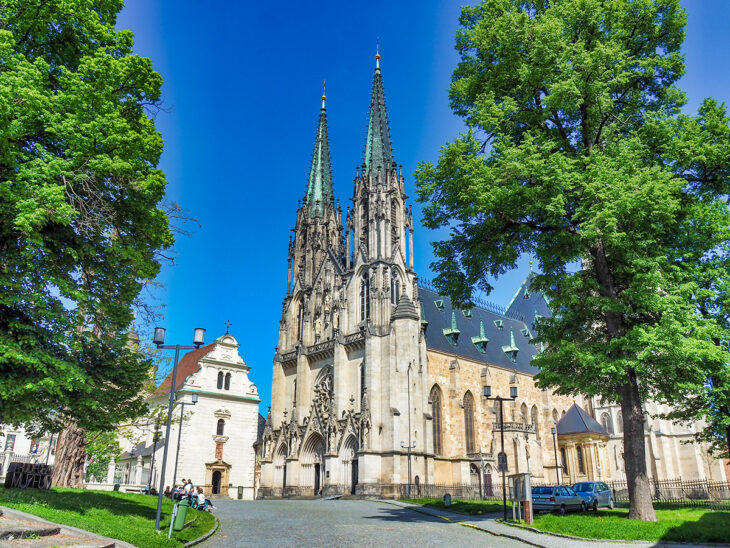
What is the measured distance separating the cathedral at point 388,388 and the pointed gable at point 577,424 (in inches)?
4.7

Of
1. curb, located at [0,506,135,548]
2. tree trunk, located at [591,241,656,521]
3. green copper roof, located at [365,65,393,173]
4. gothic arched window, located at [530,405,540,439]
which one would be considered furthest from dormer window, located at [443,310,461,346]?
curb, located at [0,506,135,548]

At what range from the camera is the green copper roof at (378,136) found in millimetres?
47375

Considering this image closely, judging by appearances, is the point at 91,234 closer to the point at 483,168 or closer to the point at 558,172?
the point at 483,168

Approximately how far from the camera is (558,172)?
1616 centimetres

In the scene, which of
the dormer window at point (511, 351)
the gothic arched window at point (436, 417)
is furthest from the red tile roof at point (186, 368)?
the dormer window at point (511, 351)

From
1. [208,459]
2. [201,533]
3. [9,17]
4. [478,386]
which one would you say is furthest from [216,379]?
[9,17]

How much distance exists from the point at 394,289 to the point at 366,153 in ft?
44.6

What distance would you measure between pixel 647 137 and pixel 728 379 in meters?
7.52

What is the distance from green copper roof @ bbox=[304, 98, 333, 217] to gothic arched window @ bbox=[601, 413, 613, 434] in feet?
109

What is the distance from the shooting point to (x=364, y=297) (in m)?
43.0

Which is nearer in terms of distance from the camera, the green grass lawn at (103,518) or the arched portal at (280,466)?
the green grass lawn at (103,518)

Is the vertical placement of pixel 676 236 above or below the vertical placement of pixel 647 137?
below

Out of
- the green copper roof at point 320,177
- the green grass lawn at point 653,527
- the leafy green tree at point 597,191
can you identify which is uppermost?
the green copper roof at point 320,177

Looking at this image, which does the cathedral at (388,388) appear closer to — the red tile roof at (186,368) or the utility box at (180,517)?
the red tile roof at (186,368)
